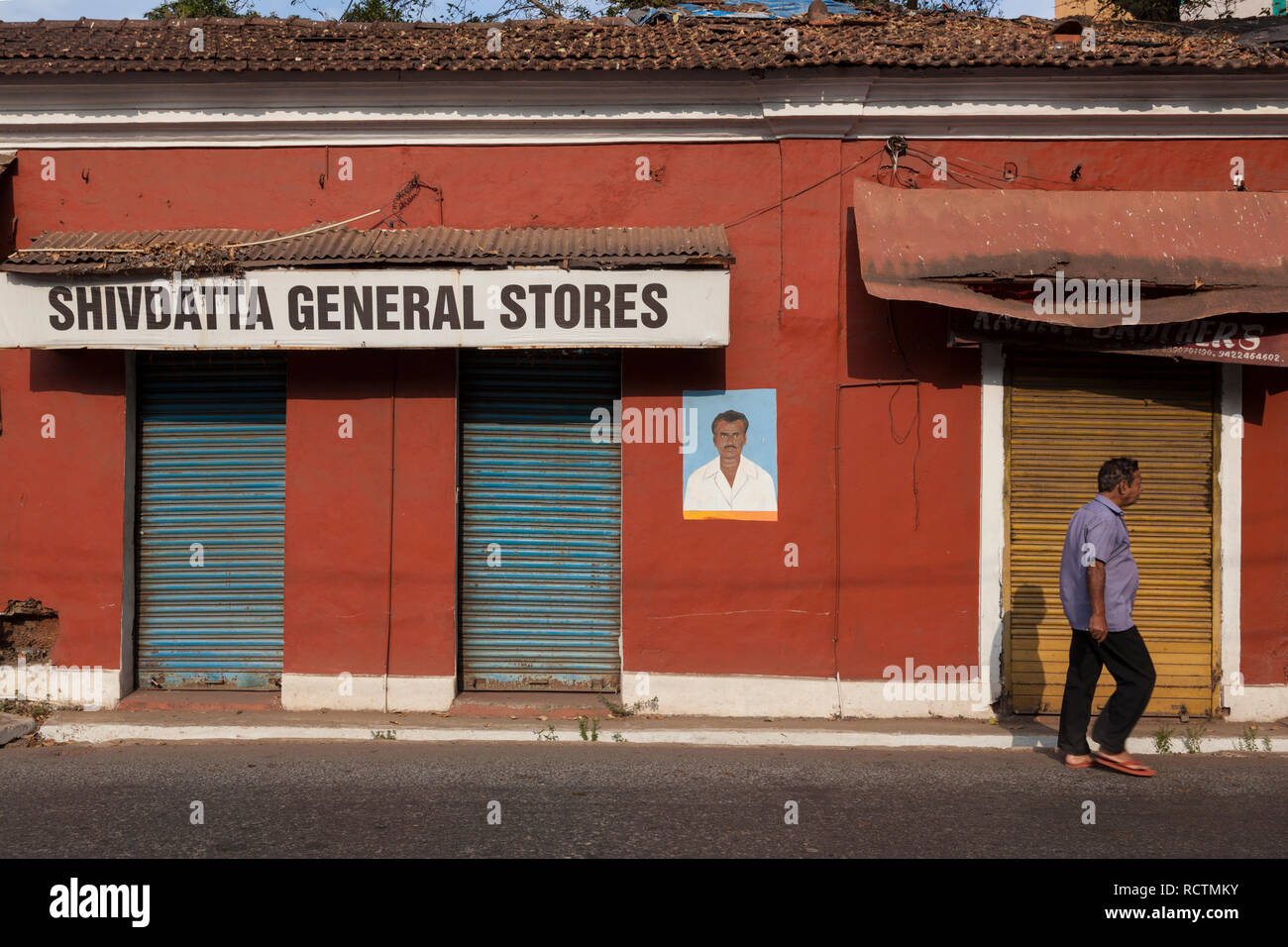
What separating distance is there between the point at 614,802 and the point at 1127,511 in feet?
15.9

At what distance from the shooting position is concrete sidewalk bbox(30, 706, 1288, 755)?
7590mm

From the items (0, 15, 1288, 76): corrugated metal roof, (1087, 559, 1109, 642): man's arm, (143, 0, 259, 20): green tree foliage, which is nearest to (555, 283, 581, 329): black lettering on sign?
(0, 15, 1288, 76): corrugated metal roof

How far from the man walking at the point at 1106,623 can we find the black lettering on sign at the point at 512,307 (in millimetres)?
4145

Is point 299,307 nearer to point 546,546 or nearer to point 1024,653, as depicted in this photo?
point 546,546

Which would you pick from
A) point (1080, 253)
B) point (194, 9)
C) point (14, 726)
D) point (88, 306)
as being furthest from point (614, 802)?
point (194, 9)

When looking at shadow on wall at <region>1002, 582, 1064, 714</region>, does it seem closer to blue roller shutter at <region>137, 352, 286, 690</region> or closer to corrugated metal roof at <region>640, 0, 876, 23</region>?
corrugated metal roof at <region>640, 0, 876, 23</region>

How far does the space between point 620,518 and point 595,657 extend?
1.16 meters

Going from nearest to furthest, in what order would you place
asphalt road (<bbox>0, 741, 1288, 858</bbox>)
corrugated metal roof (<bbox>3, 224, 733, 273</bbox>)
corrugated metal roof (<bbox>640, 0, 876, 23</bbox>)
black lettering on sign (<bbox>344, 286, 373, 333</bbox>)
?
asphalt road (<bbox>0, 741, 1288, 858</bbox>)
corrugated metal roof (<bbox>3, 224, 733, 273</bbox>)
black lettering on sign (<bbox>344, 286, 373, 333</bbox>)
corrugated metal roof (<bbox>640, 0, 876, 23</bbox>)

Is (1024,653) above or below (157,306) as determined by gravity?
below

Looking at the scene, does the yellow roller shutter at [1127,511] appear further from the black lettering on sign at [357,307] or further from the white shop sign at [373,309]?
the black lettering on sign at [357,307]

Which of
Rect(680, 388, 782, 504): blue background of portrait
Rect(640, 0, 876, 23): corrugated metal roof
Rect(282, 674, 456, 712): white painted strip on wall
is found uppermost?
Rect(640, 0, 876, 23): corrugated metal roof

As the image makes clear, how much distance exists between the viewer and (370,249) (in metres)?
8.02

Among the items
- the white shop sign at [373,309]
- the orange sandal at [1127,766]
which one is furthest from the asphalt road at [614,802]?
the white shop sign at [373,309]
